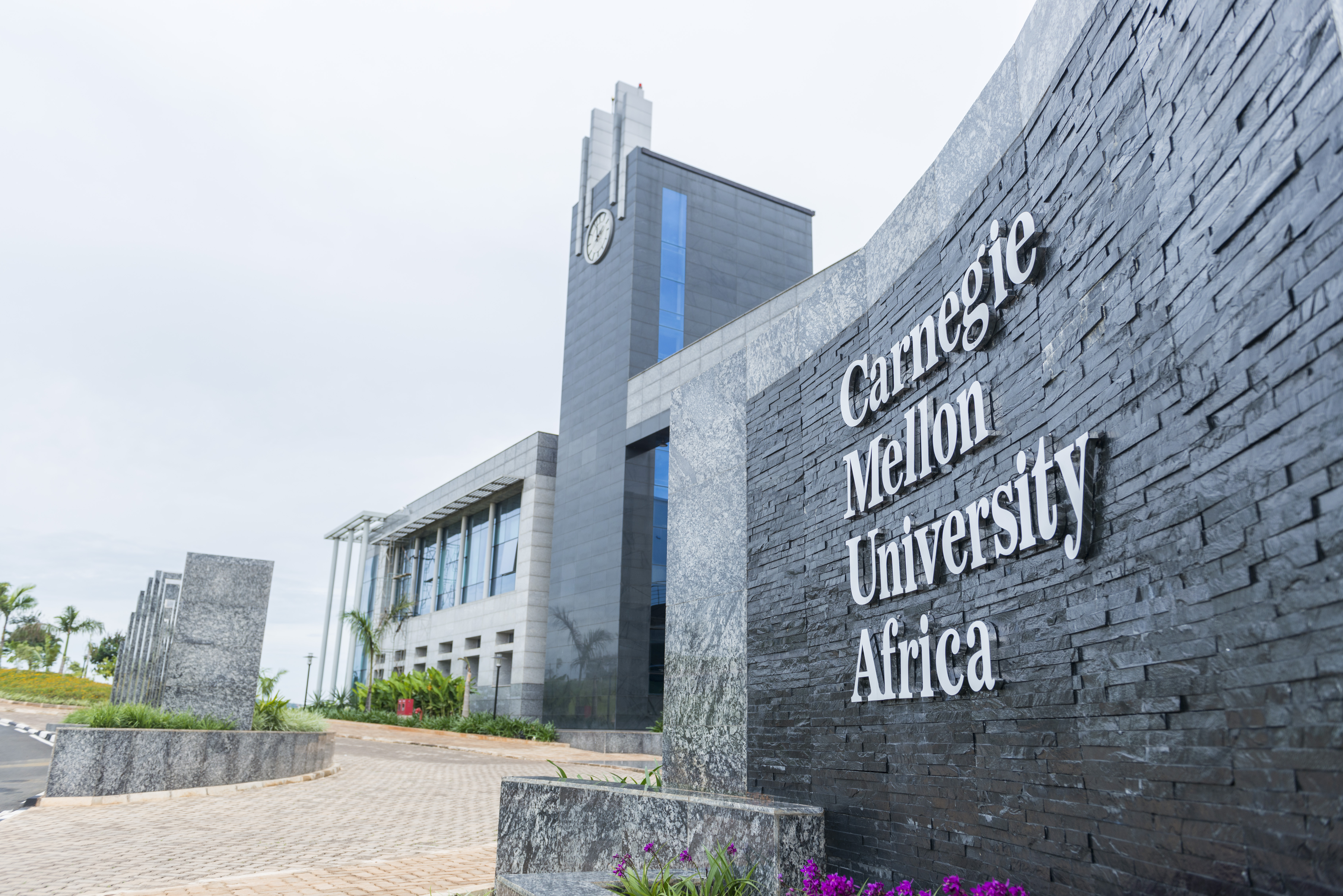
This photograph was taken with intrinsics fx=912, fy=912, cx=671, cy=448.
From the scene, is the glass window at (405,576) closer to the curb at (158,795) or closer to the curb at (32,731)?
the curb at (32,731)

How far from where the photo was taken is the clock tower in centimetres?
2984

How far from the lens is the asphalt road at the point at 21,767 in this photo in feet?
37.5

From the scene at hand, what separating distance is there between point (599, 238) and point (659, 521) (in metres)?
11.3

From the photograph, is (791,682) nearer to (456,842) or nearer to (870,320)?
(870,320)

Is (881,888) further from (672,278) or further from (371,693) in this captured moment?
(371,693)

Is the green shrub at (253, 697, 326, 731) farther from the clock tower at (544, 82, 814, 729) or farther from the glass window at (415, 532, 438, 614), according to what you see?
the glass window at (415, 532, 438, 614)

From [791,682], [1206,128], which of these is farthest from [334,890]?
[1206,128]

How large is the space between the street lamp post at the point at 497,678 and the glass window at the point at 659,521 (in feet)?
26.9

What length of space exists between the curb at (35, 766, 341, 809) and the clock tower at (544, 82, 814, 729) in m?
17.1

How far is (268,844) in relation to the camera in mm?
8484

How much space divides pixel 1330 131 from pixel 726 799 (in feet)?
16.1

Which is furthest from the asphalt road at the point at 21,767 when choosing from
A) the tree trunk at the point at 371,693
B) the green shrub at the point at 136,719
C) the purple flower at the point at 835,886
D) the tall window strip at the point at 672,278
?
the tall window strip at the point at 672,278

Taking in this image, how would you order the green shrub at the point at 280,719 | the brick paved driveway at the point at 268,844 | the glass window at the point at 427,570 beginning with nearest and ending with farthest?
1. the brick paved driveway at the point at 268,844
2. the green shrub at the point at 280,719
3. the glass window at the point at 427,570

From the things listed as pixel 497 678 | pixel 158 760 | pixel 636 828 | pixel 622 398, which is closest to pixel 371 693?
pixel 497 678
